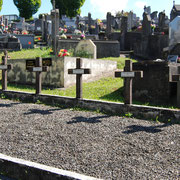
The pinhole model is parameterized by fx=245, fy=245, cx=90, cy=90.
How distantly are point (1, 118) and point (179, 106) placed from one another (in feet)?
15.2

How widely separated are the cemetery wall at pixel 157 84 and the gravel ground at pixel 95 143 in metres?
2.19

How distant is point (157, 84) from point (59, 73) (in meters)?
4.19

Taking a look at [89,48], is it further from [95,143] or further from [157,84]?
[95,143]

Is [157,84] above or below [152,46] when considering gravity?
below

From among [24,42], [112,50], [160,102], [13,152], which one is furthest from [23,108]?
→ [24,42]

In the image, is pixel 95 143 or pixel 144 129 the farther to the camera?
pixel 144 129

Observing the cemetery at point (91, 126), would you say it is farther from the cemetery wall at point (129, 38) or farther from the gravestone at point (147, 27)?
the cemetery wall at point (129, 38)

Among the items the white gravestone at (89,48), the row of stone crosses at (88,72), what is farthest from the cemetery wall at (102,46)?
the row of stone crosses at (88,72)

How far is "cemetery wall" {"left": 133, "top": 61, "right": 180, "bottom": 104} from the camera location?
7172 millimetres

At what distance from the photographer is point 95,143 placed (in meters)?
4.14

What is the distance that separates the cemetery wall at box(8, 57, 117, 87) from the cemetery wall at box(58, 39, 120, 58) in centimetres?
368

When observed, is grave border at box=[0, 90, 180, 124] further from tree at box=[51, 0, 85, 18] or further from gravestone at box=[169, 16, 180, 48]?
tree at box=[51, 0, 85, 18]

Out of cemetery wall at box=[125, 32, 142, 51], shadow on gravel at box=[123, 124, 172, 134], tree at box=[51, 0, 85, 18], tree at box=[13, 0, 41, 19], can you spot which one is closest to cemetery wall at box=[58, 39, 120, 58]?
cemetery wall at box=[125, 32, 142, 51]

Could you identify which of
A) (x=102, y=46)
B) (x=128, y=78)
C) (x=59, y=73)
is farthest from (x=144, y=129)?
(x=102, y=46)
